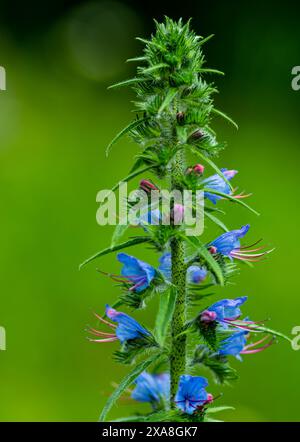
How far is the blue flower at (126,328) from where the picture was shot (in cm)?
172

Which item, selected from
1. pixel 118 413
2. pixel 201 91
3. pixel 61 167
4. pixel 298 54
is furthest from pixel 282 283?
pixel 201 91

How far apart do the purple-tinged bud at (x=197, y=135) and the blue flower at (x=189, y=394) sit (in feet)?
1.83

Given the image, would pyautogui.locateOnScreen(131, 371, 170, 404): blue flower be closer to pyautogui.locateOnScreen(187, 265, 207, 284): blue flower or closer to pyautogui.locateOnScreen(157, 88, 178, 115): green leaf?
pyautogui.locateOnScreen(187, 265, 207, 284): blue flower

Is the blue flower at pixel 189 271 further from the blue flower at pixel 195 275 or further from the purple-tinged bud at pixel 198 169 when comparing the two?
the purple-tinged bud at pixel 198 169

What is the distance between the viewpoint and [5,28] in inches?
237

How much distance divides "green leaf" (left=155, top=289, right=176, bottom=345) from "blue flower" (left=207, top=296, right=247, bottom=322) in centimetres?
13

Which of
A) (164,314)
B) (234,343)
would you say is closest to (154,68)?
(164,314)

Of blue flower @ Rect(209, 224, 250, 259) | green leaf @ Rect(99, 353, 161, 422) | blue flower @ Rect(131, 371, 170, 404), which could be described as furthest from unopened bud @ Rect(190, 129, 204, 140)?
blue flower @ Rect(131, 371, 170, 404)

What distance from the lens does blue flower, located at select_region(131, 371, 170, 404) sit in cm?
190

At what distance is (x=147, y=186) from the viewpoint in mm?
1699

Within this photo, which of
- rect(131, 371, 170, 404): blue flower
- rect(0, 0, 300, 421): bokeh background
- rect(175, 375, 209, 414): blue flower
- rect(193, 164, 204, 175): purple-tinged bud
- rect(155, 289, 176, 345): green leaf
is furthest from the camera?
rect(0, 0, 300, 421): bokeh background

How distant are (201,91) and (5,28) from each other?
4.70 metres

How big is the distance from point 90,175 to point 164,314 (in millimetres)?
3590

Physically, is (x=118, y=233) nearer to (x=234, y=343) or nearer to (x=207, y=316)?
(x=207, y=316)
